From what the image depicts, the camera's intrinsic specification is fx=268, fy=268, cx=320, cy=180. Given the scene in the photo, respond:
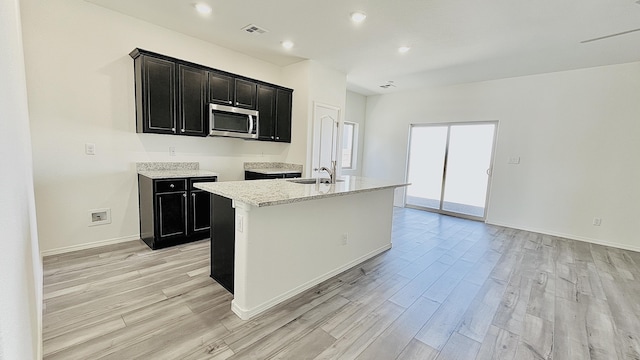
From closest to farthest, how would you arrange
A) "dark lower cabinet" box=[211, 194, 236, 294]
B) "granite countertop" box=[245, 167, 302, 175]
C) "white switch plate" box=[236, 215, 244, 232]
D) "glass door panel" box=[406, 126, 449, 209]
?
1. "white switch plate" box=[236, 215, 244, 232]
2. "dark lower cabinet" box=[211, 194, 236, 294]
3. "granite countertop" box=[245, 167, 302, 175]
4. "glass door panel" box=[406, 126, 449, 209]

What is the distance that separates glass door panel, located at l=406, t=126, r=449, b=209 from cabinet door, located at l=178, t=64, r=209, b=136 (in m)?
4.72

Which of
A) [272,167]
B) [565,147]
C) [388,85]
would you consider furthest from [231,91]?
[565,147]

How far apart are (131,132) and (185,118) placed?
0.66 m

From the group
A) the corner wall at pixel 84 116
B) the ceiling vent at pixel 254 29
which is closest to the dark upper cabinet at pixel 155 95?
the corner wall at pixel 84 116

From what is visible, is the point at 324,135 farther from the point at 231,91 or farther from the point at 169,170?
the point at 169,170

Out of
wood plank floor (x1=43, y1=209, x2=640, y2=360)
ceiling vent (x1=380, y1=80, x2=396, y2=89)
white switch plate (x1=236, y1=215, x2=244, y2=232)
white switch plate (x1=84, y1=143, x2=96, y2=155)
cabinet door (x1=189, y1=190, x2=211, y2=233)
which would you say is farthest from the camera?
ceiling vent (x1=380, y1=80, x2=396, y2=89)

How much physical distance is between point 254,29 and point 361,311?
3445 mm

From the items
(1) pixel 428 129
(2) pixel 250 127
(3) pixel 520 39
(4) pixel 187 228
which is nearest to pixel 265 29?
(2) pixel 250 127

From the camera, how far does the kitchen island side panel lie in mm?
2042

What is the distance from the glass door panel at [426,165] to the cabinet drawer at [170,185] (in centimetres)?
494

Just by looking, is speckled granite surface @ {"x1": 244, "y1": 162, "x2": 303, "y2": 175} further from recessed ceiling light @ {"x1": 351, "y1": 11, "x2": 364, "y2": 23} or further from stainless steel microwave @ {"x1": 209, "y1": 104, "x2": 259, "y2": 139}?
recessed ceiling light @ {"x1": 351, "y1": 11, "x2": 364, "y2": 23}

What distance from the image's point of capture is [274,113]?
4.55m

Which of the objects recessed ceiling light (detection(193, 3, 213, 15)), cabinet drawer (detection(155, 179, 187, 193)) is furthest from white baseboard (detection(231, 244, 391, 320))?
recessed ceiling light (detection(193, 3, 213, 15))

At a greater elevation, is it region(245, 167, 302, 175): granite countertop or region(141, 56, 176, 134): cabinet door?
region(141, 56, 176, 134): cabinet door
